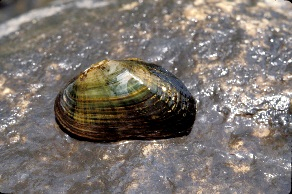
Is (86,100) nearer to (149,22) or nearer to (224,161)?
(224,161)

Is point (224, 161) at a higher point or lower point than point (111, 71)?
lower

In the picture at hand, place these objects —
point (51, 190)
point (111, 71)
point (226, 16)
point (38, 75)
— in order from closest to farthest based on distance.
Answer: point (51, 190) < point (111, 71) < point (38, 75) < point (226, 16)

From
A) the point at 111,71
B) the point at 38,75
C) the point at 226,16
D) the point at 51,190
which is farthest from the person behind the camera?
the point at 226,16

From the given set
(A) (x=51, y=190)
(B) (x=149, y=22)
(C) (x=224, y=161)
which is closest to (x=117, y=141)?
(A) (x=51, y=190)

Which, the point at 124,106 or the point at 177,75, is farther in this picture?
the point at 177,75
